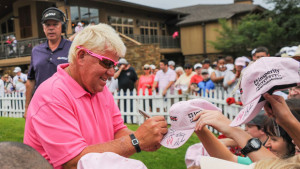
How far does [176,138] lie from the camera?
77.0 inches

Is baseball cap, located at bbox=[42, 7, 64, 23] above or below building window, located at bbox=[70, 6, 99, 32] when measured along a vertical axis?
below

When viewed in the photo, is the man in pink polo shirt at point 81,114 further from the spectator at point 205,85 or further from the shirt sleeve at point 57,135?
the spectator at point 205,85

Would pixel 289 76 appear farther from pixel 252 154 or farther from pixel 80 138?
pixel 80 138

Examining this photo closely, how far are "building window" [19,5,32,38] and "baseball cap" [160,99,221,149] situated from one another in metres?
23.7

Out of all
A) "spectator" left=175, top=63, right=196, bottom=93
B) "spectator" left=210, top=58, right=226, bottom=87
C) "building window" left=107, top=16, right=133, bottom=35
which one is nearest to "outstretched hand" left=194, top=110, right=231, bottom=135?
"spectator" left=175, top=63, right=196, bottom=93

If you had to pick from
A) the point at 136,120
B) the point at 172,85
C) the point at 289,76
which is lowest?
the point at 136,120

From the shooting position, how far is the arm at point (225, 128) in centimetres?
175

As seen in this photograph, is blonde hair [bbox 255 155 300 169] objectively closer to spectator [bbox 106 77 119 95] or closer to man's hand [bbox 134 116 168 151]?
man's hand [bbox 134 116 168 151]

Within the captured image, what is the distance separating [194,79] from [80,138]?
6972 mm

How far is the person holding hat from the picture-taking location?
3.95 meters

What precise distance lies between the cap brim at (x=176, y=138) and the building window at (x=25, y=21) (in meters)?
23.6

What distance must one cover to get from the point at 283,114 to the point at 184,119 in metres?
0.60

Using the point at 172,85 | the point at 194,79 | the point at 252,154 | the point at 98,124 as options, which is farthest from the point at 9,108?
the point at 252,154

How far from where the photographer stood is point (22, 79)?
13555mm
